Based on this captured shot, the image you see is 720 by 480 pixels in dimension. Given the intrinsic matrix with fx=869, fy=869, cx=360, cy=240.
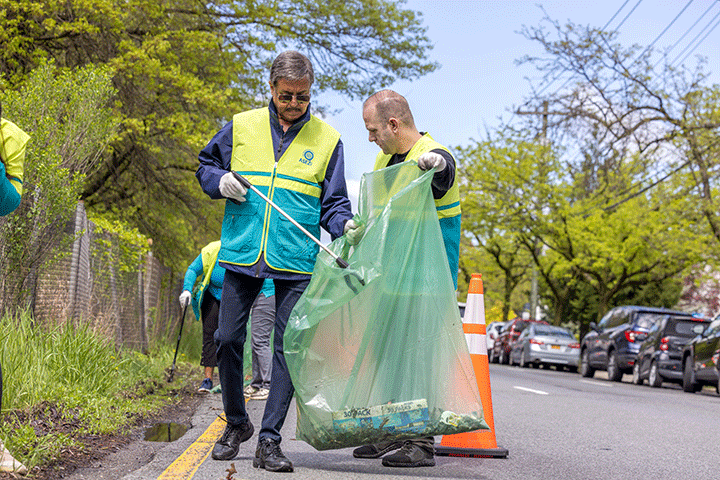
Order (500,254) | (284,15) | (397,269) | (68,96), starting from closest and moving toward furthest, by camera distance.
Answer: (397,269), (68,96), (284,15), (500,254)

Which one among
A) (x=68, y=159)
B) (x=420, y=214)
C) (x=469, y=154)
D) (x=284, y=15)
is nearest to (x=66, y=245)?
(x=68, y=159)

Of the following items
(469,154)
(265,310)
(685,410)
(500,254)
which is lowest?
(685,410)

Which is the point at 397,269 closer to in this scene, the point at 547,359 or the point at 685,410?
the point at 685,410

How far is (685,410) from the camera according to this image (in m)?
9.84

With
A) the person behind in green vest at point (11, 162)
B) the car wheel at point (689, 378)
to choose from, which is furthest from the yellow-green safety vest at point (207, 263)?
the car wheel at point (689, 378)

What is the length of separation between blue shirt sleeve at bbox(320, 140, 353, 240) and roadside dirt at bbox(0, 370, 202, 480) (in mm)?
1591

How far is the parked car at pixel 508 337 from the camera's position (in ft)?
91.4

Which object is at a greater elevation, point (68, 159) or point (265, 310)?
point (68, 159)

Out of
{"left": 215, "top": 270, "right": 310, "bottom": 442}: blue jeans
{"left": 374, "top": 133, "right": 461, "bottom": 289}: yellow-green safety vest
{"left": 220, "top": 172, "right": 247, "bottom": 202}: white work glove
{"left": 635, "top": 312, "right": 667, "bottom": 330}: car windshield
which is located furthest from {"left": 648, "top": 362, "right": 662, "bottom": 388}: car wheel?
{"left": 220, "top": 172, "right": 247, "bottom": 202}: white work glove

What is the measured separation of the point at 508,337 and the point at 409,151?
961 inches

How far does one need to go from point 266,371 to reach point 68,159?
Answer: 2784 mm

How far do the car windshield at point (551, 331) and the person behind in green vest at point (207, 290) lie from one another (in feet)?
58.0

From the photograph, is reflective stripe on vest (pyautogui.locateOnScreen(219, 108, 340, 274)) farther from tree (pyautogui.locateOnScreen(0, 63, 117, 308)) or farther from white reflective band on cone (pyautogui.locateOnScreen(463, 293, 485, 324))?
tree (pyautogui.locateOnScreen(0, 63, 117, 308))

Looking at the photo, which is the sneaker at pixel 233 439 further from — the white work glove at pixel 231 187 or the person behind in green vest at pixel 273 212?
the white work glove at pixel 231 187
